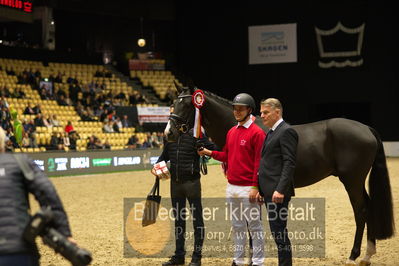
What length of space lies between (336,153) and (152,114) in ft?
68.4

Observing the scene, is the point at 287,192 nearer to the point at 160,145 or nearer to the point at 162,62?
the point at 160,145

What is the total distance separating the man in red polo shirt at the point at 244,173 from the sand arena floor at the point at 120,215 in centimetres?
93

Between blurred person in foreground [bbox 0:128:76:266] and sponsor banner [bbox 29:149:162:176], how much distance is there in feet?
50.3

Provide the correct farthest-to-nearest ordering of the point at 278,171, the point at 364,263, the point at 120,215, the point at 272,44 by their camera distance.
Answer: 1. the point at 272,44
2. the point at 120,215
3. the point at 364,263
4. the point at 278,171

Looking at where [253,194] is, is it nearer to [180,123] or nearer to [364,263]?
[180,123]

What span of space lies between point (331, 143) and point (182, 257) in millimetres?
2234

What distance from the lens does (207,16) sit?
33438 millimetres

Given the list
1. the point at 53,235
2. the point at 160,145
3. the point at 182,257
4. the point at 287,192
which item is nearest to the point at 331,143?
the point at 287,192

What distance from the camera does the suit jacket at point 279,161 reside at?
18.4 feet

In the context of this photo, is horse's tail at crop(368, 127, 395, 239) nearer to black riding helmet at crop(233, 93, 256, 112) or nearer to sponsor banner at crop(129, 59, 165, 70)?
black riding helmet at crop(233, 93, 256, 112)

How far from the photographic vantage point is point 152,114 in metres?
27.6

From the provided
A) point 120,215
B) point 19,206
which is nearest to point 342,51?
point 120,215

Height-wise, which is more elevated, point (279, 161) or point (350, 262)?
point (279, 161)

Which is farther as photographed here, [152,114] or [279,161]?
[152,114]
